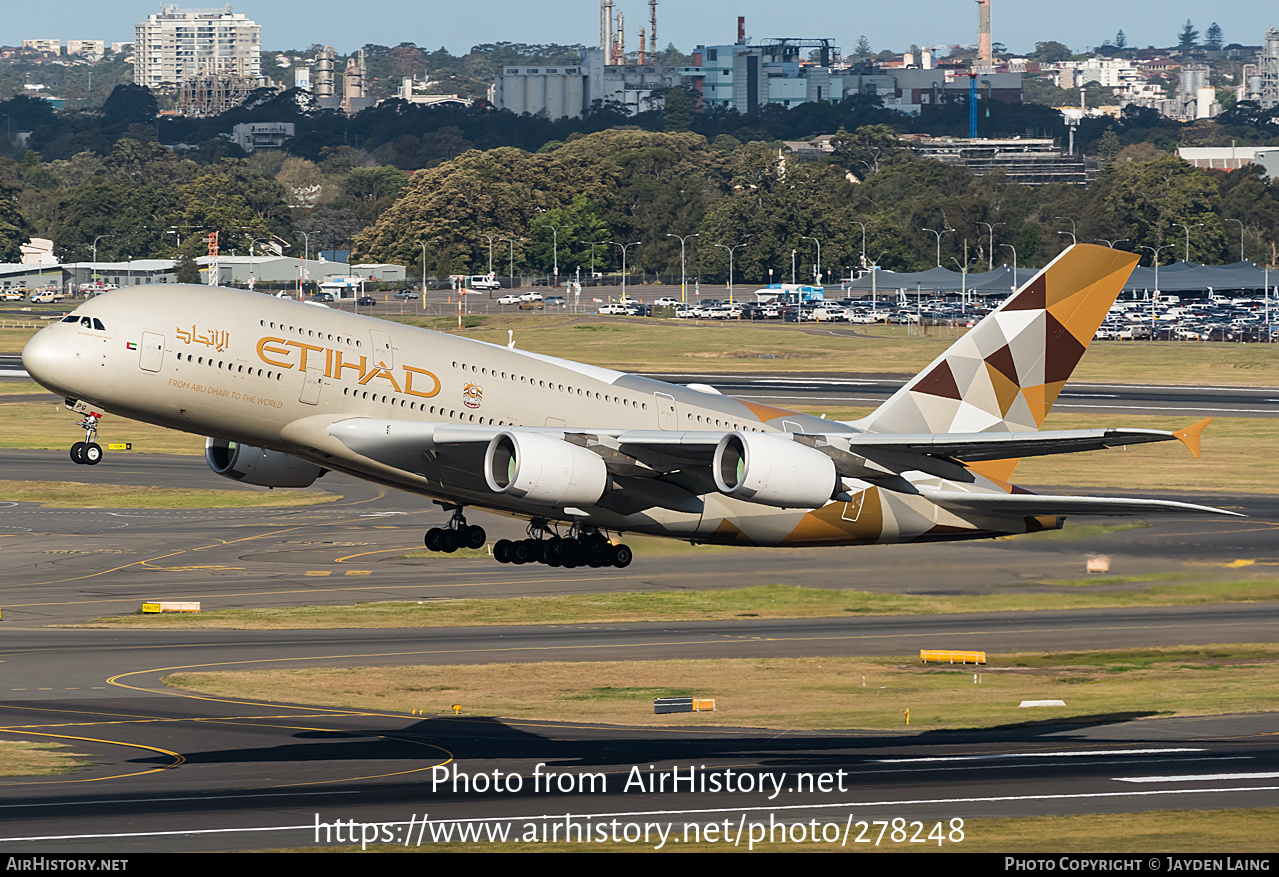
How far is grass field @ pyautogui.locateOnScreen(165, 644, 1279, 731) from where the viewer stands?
233 feet

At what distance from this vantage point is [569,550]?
55.0m

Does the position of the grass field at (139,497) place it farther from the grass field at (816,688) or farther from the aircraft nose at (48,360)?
the aircraft nose at (48,360)

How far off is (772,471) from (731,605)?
4108 centimetres

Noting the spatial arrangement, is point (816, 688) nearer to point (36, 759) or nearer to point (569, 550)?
point (569, 550)

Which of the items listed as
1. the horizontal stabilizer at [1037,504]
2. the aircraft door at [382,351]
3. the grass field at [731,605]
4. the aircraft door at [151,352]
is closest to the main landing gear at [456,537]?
the aircraft door at [382,351]

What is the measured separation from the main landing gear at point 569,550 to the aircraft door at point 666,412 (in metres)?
4.34

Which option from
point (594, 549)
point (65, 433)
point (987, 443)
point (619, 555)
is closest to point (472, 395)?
point (594, 549)

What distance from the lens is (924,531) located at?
5856 centimetres

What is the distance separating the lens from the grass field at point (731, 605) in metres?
86.4

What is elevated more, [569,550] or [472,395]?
[472,395]

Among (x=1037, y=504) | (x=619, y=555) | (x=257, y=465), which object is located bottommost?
(x=619, y=555)

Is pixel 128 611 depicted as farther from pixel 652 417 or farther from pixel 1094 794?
pixel 1094 794

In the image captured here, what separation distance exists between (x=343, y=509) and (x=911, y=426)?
62.2 meters

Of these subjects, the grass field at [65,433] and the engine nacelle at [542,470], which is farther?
the grass field at [65,433]
